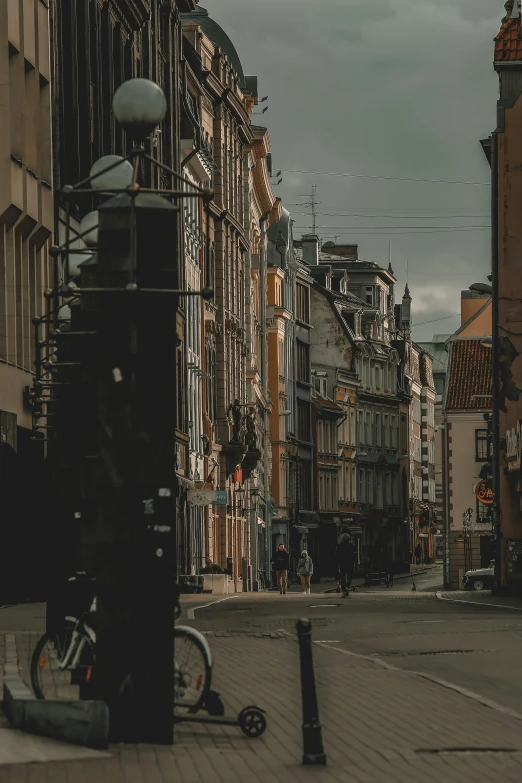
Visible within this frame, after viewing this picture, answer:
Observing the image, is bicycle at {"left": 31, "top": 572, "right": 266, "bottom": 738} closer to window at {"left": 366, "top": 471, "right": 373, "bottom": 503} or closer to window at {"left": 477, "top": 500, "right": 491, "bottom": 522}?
window at {"left": 477, "top": 500, "right": 491, "bottom": 522}

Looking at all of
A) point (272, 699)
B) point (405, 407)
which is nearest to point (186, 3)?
point (272, 699)

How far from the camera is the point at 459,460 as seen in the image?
84.0 meters

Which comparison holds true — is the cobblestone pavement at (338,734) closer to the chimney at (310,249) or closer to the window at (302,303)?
the window at (302,303)

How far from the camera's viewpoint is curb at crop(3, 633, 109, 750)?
11625mm

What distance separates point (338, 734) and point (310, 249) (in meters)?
113

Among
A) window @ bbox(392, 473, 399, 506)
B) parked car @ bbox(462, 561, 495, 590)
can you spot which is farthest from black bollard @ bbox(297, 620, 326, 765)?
window @ bbox(392, 473, 399, 506)

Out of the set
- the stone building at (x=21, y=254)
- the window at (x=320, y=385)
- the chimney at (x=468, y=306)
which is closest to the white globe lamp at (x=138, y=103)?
the stone building at (x=21, y=254)

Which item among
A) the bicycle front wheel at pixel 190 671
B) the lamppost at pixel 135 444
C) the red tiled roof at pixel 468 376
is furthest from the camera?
the red tiled roof at pixel 468 376

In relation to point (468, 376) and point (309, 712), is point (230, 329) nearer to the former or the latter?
point (468, 376)

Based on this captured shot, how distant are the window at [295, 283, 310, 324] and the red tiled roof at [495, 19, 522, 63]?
1867 inches

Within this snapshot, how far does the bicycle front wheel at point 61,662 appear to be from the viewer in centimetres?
1347

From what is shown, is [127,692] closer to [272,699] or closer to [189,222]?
[272,699]

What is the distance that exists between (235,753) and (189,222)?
50588 mm

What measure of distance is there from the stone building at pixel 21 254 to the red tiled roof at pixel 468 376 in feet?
149
